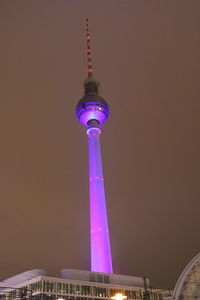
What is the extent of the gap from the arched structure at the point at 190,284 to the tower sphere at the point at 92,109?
6598 cm

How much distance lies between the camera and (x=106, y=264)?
91188 mm

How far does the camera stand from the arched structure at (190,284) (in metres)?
56.9

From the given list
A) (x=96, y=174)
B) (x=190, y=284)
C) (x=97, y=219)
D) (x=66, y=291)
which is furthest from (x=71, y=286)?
(x=96, y=174)

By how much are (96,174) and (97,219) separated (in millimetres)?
13173

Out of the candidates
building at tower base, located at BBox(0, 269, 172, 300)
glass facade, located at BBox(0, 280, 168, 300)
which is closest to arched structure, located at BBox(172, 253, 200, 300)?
building at tower base, located at BBox(0, 269, 172, 300)

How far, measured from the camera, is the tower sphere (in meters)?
114

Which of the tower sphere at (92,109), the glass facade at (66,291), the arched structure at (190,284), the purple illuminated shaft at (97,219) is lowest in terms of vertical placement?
the arched structure at (190,284)

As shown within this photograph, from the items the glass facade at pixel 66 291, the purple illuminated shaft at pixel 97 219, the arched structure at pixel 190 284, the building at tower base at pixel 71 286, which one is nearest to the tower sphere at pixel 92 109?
the purple illuminated shaft at pixel 97 219

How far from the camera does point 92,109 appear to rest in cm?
11406

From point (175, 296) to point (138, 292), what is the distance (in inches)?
1294

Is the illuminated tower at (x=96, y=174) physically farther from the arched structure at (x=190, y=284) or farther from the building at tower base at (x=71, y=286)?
the arched structure at (x=190, y=284)

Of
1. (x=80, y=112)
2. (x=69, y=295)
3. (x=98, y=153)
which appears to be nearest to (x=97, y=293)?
(x=69, y=295)

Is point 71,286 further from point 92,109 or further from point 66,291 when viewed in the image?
point 92,109

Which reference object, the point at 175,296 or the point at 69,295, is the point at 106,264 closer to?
the point at 69,295
